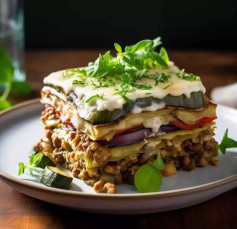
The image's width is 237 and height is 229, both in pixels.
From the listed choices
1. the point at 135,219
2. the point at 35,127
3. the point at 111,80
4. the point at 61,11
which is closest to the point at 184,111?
the point at 111,80

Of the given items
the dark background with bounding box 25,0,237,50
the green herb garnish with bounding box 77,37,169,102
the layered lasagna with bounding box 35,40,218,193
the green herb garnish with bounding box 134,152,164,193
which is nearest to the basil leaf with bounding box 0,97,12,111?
the layered lasagna with bounding box 35,40,218,193

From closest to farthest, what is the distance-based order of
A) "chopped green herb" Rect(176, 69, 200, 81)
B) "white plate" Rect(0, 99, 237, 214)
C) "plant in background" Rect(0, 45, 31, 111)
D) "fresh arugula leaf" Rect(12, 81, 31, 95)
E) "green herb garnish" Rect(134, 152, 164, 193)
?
1. "white plate" Rect(0, 99, 237, 214)
2. "green herb garnish" Rect(134, 152, 164, 193)
3. "chopped green herb" Rect(176, 69, 200, 81)
4. "plant in background" Rect(0, 45, 31, 111)
5. "fresh arugula leaf" Rect(12, 81, 31, 95)

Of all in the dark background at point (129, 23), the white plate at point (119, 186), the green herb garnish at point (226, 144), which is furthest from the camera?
the dark background at point (129, 23)

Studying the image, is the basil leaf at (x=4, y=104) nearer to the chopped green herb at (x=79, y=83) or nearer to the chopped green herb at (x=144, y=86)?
the chopped green herb at (x=79, y=83)

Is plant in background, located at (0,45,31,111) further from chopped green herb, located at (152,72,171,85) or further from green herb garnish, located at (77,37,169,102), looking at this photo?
chopped green herb, located at (152,72,171,85)

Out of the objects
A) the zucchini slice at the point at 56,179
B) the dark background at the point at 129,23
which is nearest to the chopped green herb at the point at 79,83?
the zucchini slice at the point at 56,179

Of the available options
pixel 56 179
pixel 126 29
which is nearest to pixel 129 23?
pixel 126 29
